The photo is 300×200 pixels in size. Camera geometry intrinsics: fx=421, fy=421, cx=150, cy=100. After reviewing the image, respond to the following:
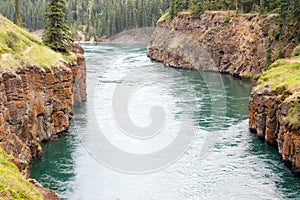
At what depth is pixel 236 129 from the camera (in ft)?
214

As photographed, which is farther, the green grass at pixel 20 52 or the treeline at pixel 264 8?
the treeline at pixel 264 8

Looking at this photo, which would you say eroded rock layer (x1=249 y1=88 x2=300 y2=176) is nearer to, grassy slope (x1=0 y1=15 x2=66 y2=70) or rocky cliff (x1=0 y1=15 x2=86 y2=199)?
rocky cliff (x1=0 y1=15 x2=86 y2=199)

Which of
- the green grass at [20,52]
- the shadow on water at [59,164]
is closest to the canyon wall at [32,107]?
the green grass at [20,52]

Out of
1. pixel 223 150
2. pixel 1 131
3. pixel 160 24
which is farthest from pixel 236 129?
pixel 160 24

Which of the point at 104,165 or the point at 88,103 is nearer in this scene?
the point at 104,165

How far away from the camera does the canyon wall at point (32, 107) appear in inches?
1795

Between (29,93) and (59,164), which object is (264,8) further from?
(59,164)

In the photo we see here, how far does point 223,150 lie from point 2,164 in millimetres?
35443

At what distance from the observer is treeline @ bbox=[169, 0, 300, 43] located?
9694 centimetres

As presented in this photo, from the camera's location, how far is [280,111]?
178 feet

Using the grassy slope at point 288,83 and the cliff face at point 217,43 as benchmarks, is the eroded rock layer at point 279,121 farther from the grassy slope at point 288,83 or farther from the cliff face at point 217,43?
the cliff face at point 217,43

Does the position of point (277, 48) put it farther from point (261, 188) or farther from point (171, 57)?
point (261, 188)

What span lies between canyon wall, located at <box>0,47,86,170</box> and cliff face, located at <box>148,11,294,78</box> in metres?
56.6

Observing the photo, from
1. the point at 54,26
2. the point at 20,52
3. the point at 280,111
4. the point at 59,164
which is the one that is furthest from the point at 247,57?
the point at 59,164
